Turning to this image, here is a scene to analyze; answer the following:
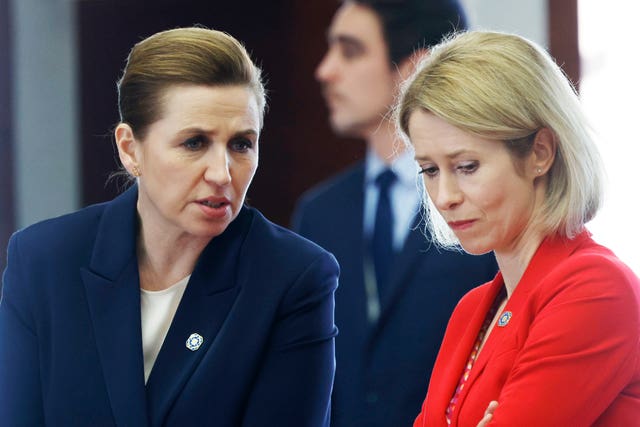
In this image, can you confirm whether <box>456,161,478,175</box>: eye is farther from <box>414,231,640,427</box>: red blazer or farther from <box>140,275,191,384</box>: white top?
<box>140,275,191,384</box>: white top

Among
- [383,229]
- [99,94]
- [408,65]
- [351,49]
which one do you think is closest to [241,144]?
[383,229]

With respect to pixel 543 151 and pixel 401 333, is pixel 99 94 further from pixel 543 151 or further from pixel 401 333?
pixel 543 151

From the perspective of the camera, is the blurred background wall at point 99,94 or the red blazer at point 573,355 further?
the blurred background wall at point 99,94

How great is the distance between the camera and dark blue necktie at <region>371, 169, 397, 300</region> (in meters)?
2.82

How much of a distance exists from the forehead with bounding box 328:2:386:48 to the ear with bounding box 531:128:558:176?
1291mm

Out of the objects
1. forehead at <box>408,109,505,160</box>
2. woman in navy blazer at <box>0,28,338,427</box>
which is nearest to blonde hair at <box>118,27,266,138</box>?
woman in navy blazer at <box>0,28,338,427</box>

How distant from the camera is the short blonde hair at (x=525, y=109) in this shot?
173 centimetres

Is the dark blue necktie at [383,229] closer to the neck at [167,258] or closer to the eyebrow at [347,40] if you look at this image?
the eyebrow at [347,40]

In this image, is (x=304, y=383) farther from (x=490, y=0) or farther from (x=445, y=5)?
(x=490, y=0)

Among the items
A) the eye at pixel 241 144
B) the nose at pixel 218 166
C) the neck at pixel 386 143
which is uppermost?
the eye at pixel 241 144

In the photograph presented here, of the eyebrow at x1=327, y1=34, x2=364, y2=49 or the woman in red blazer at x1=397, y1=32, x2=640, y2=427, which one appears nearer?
the woman in red blazer at x1=397, y1=32, x2=640, y2=427

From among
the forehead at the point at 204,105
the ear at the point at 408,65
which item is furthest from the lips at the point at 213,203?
the ear at the point at 408,65

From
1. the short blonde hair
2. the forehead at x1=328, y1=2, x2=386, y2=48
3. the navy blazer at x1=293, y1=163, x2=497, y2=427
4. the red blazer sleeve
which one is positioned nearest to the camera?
the red blazer sleeve

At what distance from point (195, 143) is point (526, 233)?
62 centimetres
